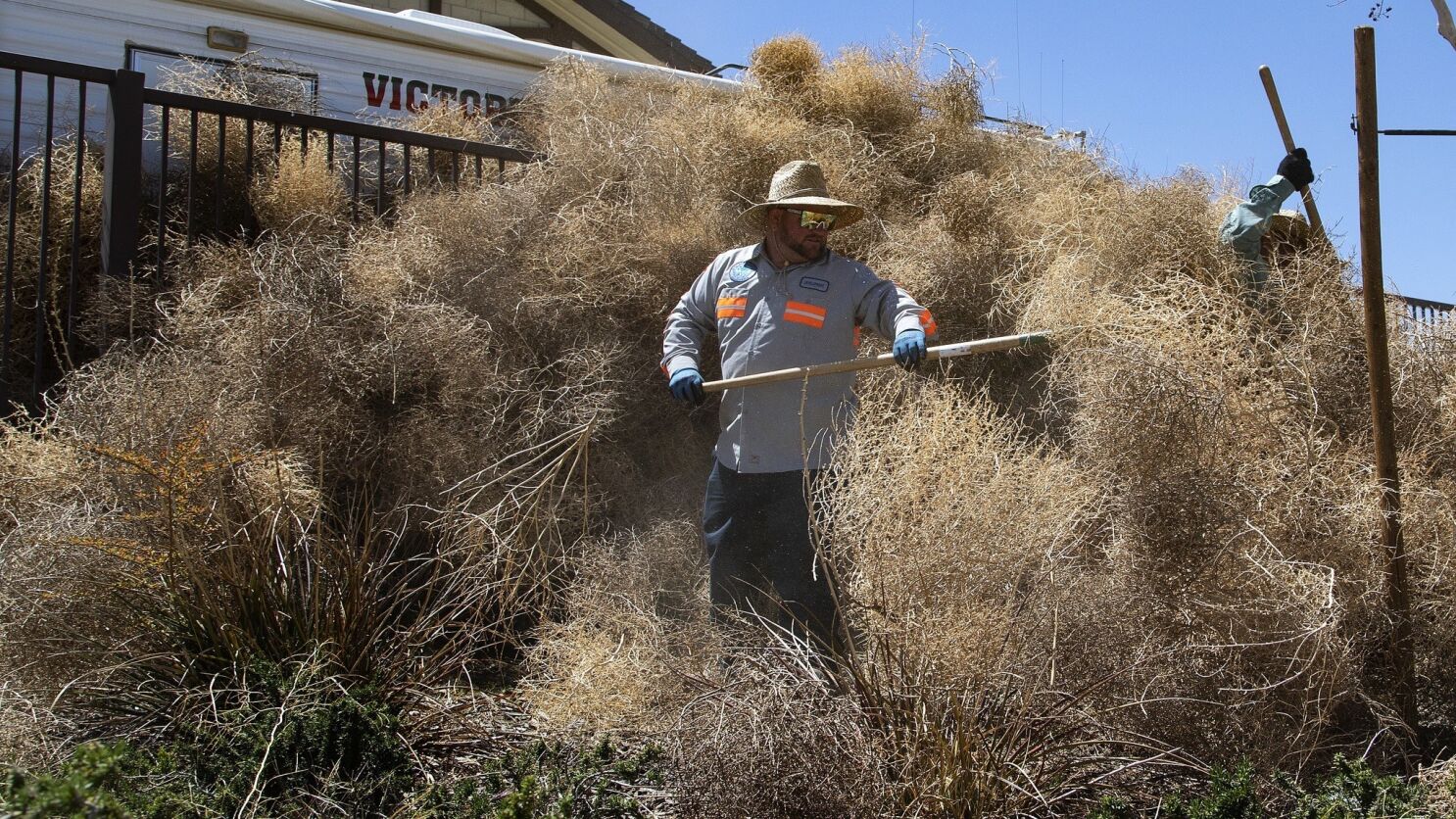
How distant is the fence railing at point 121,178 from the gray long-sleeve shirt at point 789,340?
7.75 feet

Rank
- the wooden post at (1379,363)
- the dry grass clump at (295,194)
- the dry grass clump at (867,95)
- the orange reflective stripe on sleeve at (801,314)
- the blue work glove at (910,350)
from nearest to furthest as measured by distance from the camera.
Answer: the wooden post at (1379,363), the blue work glove at (910,350), the orange reflective stripe on sleeve at (801,314), the dry grass clump at (295,194), the dry grass clump at (867,95)

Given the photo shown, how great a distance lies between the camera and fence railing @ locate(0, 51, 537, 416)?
5.57m

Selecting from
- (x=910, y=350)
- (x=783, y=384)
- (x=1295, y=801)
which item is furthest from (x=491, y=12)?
(x=1295, y=801)

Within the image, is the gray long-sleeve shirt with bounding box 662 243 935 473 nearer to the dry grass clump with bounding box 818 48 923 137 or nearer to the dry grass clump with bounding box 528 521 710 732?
the dry grass clump with bounding box 528 521 710 732

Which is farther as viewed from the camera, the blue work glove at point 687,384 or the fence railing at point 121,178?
the fence railing at point 121,178

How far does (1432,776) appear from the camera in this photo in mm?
3578

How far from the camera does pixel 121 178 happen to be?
5.77 metres

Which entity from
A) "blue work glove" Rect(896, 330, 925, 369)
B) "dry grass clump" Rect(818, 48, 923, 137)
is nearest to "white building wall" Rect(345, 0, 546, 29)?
"dry grass clump" Rect(818, 48, 923, 137)

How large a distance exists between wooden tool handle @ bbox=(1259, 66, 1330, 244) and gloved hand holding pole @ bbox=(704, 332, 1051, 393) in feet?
4.59

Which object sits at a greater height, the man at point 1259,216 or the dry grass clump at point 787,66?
the dry grass clump at point 787,66

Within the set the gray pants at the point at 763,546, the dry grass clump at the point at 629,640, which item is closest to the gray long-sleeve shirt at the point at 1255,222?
the gray pants at the point at 763,546

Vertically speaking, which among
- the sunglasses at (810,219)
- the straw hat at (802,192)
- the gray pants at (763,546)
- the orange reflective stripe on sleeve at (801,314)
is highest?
the straw hat at (802,192)

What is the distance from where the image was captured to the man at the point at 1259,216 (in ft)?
16.2

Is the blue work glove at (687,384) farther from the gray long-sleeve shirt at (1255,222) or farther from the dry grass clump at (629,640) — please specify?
the gray long-sleeve shirt at (1255,222)
